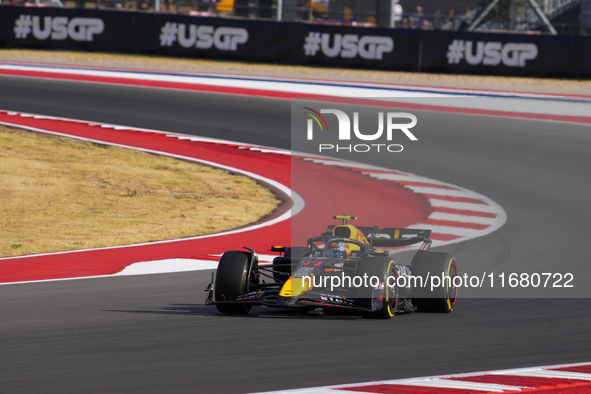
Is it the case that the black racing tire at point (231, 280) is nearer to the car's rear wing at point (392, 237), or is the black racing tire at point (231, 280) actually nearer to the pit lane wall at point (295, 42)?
the car's rear wing at point (392, 237)

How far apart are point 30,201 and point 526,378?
895cm

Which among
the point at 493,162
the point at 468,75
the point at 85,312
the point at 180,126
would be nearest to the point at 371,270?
the point at 85,312

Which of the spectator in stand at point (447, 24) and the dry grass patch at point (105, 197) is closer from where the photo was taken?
the dry grass patch at point (105, 197)

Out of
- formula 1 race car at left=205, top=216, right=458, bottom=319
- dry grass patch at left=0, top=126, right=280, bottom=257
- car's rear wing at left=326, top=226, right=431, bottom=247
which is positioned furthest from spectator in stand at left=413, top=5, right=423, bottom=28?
formula 1 race car at left=205, top=216, right=458, bottom=319

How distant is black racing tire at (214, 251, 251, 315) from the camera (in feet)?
24.5

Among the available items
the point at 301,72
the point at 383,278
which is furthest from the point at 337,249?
the point at 301,72

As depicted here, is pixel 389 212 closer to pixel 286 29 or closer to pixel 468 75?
pixel 468 75

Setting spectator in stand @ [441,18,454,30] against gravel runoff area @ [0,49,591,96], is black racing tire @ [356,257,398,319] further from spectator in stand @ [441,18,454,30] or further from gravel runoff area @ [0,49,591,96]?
spectator in stand @ [441,18,454,30]

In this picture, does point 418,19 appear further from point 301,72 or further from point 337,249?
point 337,249

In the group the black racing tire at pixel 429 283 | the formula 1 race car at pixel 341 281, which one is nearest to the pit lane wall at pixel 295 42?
the formula 1 race car at pixel 341 281

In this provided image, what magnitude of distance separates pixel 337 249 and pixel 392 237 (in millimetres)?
828

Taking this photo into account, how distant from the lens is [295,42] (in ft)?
90.5

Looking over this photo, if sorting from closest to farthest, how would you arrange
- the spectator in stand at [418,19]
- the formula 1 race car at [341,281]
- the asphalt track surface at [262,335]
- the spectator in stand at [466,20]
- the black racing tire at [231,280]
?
the asphalt track surface at [262,335]
the formula 1 race car at [341,281]
the black racing tire at [231,280]
the spectator in stand at [466,20]
the spectator in stand at [418,19]

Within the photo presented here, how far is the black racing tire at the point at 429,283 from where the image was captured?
7.67 metres
